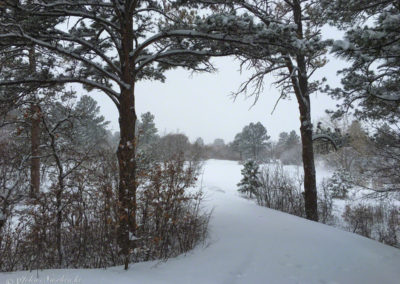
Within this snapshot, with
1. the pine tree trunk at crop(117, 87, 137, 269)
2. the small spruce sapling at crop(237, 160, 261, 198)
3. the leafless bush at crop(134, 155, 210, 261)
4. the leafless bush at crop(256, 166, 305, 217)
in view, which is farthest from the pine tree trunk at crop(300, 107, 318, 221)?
the small spruce sapling at crop(237, 160, 261, 198)

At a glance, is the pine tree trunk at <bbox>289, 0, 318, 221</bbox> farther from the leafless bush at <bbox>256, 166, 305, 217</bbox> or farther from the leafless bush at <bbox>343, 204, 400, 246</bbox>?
the leafless bush at <bbox>343, 204, 400, 246</bbox>

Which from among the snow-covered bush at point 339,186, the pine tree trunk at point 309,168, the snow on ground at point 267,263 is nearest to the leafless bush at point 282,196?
the pine tree trunk at point 309,168

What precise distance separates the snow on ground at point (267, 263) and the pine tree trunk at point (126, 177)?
51 cm

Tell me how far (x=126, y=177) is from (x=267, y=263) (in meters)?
2.73

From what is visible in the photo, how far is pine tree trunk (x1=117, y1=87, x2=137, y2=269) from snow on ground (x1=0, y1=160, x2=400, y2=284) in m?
0.51

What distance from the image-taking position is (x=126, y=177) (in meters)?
3.69

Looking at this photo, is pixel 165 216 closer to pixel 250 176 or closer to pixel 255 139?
pixel 250 176

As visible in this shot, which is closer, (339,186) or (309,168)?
(309,168)

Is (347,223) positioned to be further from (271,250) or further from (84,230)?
(84,230)

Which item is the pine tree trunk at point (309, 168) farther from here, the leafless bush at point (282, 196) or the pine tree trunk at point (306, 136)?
the leafless bush at point (282, 196)

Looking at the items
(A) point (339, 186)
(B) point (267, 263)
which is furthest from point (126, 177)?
(A) point (339, 186)

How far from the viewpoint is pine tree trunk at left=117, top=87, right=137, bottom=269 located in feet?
11.3

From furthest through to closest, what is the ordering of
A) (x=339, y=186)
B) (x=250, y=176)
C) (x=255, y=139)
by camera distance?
1. (x=255, y=139)
2. (x=339, y=186)
3. (x=250, y=176)

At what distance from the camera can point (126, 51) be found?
428 cm
